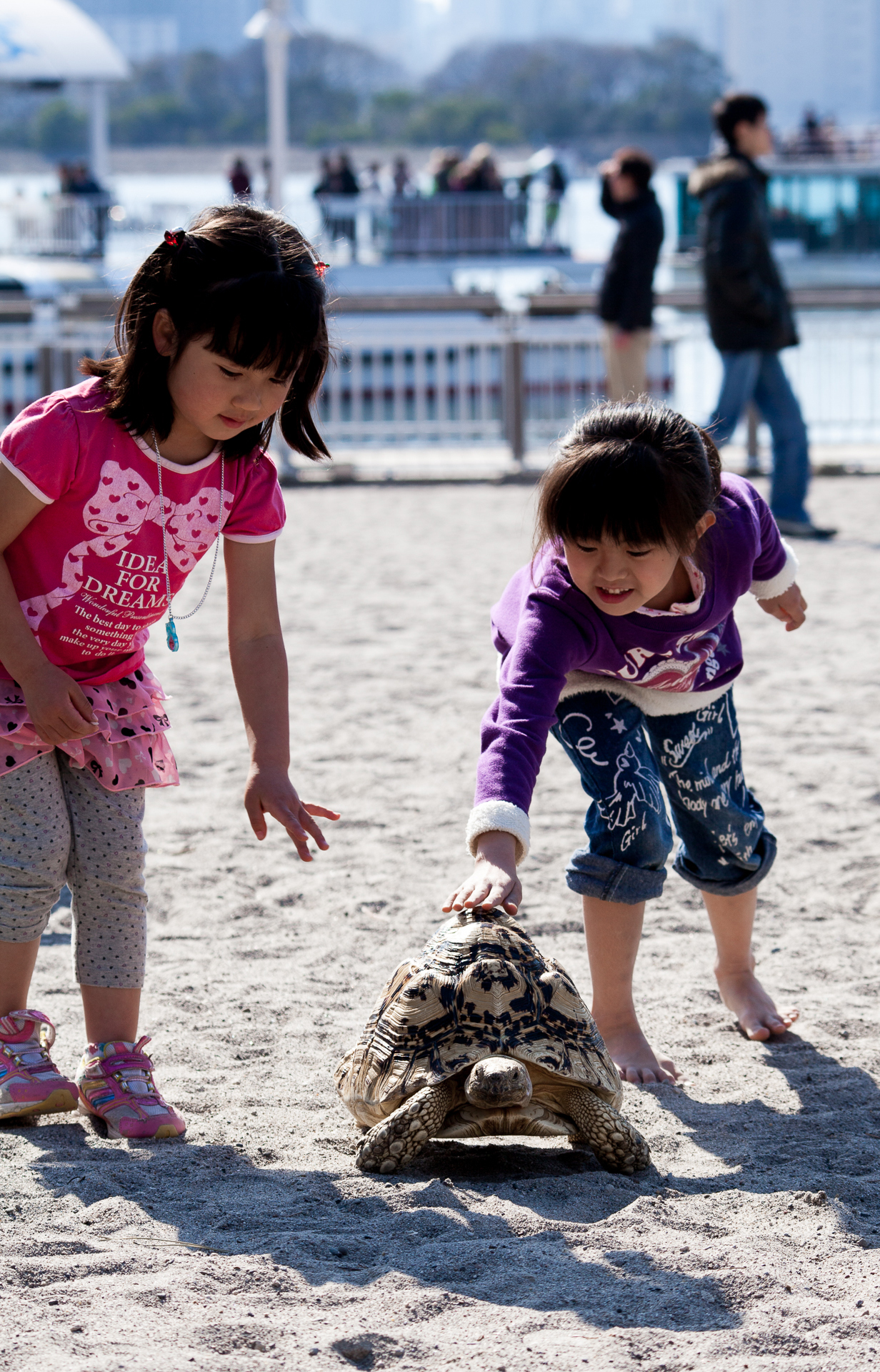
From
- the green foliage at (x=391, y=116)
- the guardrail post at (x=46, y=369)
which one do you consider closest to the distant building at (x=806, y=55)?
the green foliage at (x=391, y=116)

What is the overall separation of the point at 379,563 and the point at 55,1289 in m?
6.79

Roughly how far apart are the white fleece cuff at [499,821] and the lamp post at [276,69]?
36.5 feet

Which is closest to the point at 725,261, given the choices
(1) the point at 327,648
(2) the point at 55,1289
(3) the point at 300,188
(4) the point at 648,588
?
(1) the point at 327,648

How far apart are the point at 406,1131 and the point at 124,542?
1.08m

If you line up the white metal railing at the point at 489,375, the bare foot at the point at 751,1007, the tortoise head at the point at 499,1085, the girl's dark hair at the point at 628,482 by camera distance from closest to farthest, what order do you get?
1. the tortoise head at the point at 499,1085
2. the girl's dark hair at the point at 628,482
3. the bare foot at the point at 751,1007
4. the white metal railing at the point at 489,375

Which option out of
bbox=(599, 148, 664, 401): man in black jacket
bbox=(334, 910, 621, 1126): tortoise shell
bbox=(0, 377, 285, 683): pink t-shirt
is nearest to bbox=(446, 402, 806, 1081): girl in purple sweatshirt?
bbox=(334, 910, 621, 1126): tortoise shell

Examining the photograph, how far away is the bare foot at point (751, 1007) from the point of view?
10.1ft

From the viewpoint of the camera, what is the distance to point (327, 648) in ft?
21.7

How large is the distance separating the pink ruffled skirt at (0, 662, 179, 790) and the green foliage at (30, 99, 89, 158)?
368 feet

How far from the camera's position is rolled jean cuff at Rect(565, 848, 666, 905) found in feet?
9.40

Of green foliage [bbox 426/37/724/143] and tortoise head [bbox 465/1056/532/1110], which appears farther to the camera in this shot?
green foliage [bbox 426/37/724/143]

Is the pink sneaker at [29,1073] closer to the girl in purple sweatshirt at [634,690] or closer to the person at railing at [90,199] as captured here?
the girl in purple sweatshirt at [634,690]

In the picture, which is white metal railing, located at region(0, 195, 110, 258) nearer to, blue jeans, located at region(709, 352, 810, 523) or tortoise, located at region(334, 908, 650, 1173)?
blue jeans, located at region(709, 352, 810, 523)

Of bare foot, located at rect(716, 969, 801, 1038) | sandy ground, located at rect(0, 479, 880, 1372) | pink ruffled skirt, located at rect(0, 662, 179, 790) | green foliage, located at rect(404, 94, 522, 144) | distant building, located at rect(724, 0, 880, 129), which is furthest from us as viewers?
distant building, located at rect(724, 0, 880, 129)
